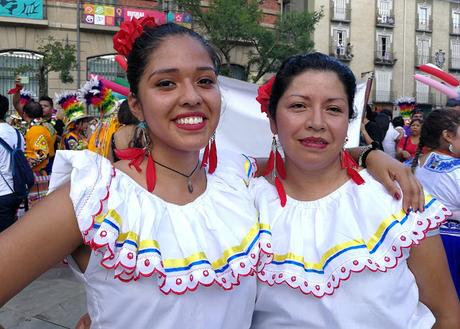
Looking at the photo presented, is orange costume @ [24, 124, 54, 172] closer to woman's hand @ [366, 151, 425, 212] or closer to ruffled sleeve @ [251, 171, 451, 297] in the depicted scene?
ruffled sleeve @ [251, 171, 451, 297]

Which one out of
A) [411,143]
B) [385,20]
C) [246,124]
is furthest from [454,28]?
[246,124]

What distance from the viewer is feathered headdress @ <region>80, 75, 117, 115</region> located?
3.68m

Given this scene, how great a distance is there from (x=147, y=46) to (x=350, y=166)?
2.74 feet

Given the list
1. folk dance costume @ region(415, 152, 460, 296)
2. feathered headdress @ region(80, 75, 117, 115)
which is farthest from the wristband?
feathered headdress @ region(80, 75, 117, 115)

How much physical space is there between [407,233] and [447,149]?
2133 mm

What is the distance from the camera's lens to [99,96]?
3.68 m

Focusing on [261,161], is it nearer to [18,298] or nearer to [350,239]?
[350,239]

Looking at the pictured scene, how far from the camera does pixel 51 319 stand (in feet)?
11.8

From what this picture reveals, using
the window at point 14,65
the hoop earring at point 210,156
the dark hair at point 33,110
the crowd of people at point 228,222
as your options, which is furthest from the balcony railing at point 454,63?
the hoop earring at point 210,156

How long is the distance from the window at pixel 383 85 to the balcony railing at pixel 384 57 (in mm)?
510

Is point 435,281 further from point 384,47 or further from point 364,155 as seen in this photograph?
point 384,47

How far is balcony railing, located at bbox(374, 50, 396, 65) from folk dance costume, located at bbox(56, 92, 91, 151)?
2345cm

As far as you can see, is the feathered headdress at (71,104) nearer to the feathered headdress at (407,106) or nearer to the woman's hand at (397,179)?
the feathered headdress at (407,106)

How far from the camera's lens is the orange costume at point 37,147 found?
5.53 meters
